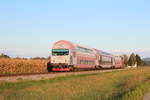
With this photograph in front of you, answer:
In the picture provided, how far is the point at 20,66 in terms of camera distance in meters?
37.6

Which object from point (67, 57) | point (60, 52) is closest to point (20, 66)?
point (60, 52)

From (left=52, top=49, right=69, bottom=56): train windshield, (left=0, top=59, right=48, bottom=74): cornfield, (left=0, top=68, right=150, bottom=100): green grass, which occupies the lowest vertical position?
(left=0, top=68, right=150, bottom=100): green grass

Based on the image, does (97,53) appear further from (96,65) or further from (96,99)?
(96,99)

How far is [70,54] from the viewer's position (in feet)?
116

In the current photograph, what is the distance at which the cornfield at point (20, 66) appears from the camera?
34656mm

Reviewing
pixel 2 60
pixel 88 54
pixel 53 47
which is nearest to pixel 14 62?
pixel 2 60

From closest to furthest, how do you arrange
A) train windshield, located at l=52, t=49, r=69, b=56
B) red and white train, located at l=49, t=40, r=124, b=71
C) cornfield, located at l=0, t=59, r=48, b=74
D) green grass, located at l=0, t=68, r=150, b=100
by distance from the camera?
green grass, located at l=0, t=68, r=150, b=100, cornfield, located at l=0, t=59, r=48, b=74, red and white train, located at l=49, t=40, r=124, b=71, train windshield, located at l=52, t=49, r=69, b=56

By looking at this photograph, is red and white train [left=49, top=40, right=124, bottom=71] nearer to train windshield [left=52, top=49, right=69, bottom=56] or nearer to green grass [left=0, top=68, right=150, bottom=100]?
train windshield [left=52, top=49, right=69, bottom=56]

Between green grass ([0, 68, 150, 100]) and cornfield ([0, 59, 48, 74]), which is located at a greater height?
cornfield ([0, 59, 48, 74])

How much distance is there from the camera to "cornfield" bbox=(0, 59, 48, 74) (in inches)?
1364

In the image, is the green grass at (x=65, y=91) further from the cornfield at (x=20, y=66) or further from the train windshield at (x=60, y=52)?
the cornfield at (x=20, y=66)

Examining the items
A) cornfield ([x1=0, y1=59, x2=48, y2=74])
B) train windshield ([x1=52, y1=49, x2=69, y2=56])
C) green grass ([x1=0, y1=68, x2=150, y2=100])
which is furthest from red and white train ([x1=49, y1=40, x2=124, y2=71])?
green grass ([x1=0, y1=68, x2=150, y2=100])

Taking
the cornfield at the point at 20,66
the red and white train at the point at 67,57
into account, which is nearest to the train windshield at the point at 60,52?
the red and white train at the point at 67,57

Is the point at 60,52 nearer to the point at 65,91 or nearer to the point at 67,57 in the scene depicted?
the point at 67,57
